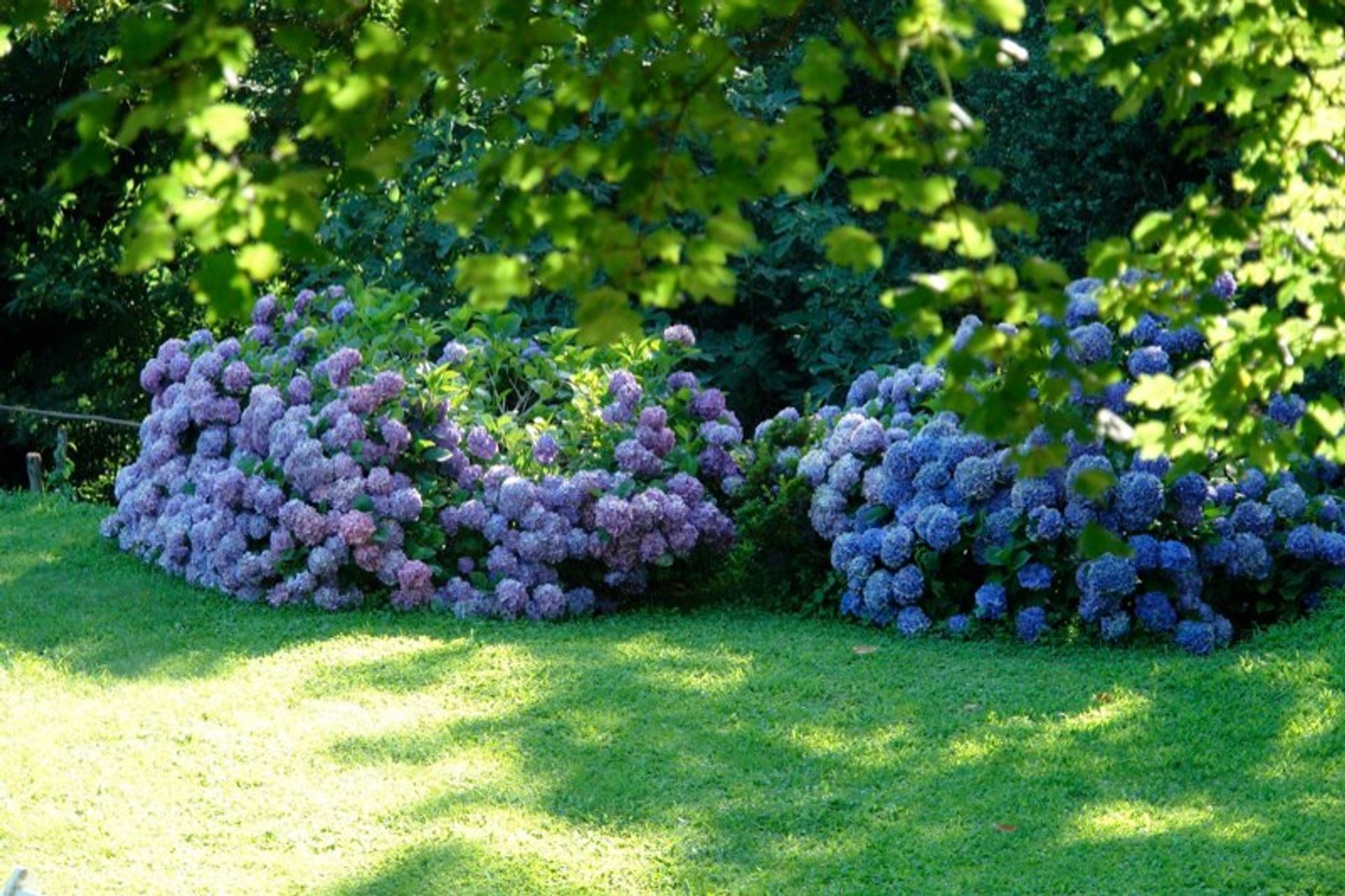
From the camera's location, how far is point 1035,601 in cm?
626

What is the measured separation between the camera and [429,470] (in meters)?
7.11

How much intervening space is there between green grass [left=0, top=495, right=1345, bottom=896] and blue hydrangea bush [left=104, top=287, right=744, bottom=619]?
229 millimetres

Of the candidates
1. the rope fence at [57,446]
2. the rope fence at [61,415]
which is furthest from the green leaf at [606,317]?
the rope fence at [61,415]

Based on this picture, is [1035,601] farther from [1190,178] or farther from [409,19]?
[409,19]

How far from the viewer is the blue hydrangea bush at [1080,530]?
604 centimetres

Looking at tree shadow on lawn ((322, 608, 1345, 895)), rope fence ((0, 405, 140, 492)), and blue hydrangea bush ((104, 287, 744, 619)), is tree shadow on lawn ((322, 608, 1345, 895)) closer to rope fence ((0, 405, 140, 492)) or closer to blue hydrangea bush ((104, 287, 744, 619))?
blue hydrangea bush ((104, 287, 744, 619))

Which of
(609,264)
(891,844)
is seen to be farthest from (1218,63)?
(891,844)

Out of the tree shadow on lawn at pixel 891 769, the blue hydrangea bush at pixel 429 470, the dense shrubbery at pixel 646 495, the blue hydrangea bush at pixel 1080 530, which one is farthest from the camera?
the blue hydrangea bush at pixel 429 470

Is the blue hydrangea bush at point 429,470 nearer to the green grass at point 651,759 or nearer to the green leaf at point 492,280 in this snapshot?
the green grass at point 651,759

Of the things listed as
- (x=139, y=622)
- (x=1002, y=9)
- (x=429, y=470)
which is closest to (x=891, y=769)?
(x=429, y=470)

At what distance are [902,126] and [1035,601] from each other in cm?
425

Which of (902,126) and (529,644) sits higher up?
(902,126)

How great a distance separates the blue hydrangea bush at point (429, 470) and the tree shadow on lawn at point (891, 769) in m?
0.58

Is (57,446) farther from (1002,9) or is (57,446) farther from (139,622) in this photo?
(1002,9)
